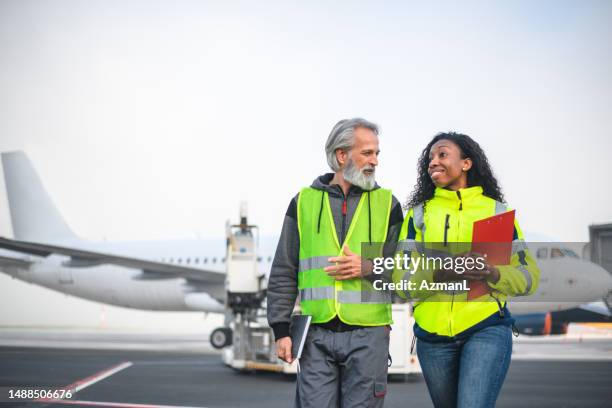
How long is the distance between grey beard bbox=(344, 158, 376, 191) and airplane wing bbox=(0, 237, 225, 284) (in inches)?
672

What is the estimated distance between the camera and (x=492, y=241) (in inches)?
118

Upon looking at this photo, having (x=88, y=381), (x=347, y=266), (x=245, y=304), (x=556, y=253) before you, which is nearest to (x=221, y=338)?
(x=245, y=304)

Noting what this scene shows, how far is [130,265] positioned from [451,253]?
61.0 feet

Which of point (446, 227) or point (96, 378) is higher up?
→ point (446, 227)

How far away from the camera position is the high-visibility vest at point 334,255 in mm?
3020

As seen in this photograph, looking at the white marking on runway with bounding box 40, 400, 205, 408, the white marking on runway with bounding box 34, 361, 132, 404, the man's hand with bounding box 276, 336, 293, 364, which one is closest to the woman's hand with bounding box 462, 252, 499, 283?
the man's hand with bounding box 276, 336, 293, 364

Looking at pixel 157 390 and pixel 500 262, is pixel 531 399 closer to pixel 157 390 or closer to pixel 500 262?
pixel 157 390

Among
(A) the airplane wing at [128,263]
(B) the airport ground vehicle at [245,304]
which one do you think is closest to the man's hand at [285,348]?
(B) the airport ground vehicle at [245,304]

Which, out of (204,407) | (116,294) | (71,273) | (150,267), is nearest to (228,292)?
(204,407)

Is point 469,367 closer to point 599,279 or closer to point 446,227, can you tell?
point 446,227

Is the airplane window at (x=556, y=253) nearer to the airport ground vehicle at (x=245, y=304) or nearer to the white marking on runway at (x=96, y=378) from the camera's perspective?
the airport ground vehicle at (x=245, y=304)

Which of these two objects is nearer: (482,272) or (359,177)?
(482,272)

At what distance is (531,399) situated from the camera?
26.3 feet

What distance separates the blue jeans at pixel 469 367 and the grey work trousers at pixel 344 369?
0.65 feet
